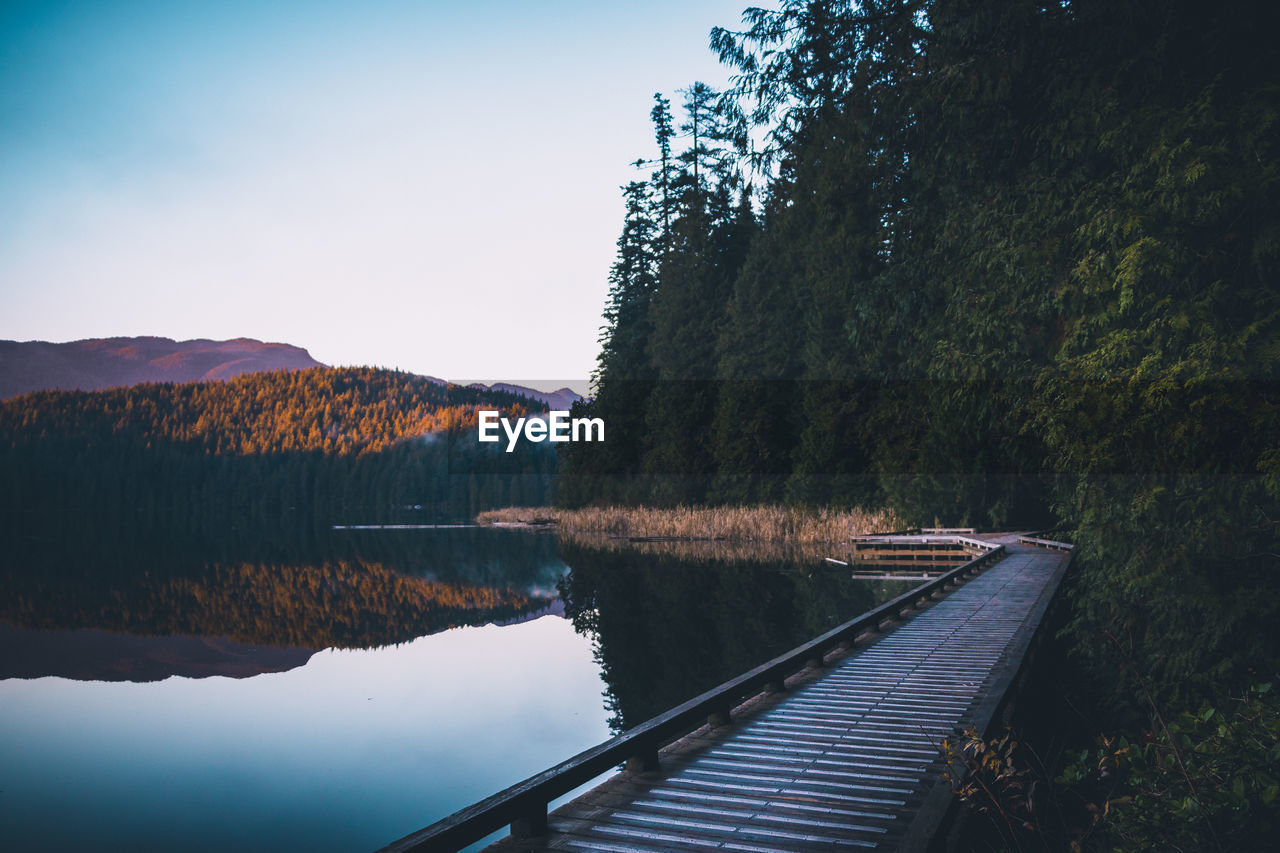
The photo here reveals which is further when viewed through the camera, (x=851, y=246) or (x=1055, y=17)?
(x=851, y=246)

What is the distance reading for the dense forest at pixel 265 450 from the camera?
363ft

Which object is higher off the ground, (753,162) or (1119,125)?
(753,162)

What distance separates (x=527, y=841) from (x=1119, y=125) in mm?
9449

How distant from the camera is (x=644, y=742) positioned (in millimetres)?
5344

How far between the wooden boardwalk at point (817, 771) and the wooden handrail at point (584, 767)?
0.12 meters

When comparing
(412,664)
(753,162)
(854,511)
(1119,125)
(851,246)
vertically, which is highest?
(851,246)

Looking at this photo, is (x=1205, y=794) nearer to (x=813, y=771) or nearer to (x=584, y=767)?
(x=813, y=771)

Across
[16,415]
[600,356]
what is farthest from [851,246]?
[16,415]

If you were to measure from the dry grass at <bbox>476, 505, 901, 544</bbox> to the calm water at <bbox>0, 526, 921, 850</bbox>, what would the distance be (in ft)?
15.5

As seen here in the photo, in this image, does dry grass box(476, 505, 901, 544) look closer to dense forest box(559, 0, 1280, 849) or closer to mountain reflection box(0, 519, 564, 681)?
mountain reflection box(0, 519, 564, 681)

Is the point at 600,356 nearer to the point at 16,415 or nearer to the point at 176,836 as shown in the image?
the point at 176,836

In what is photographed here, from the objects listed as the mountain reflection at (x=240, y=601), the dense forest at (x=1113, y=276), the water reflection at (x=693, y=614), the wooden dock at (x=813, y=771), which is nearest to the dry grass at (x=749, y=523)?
the water reflection at (x=693, y=614)

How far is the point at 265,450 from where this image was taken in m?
133

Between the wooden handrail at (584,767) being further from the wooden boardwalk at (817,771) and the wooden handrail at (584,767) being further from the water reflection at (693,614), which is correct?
the water reflection at (693,614)
